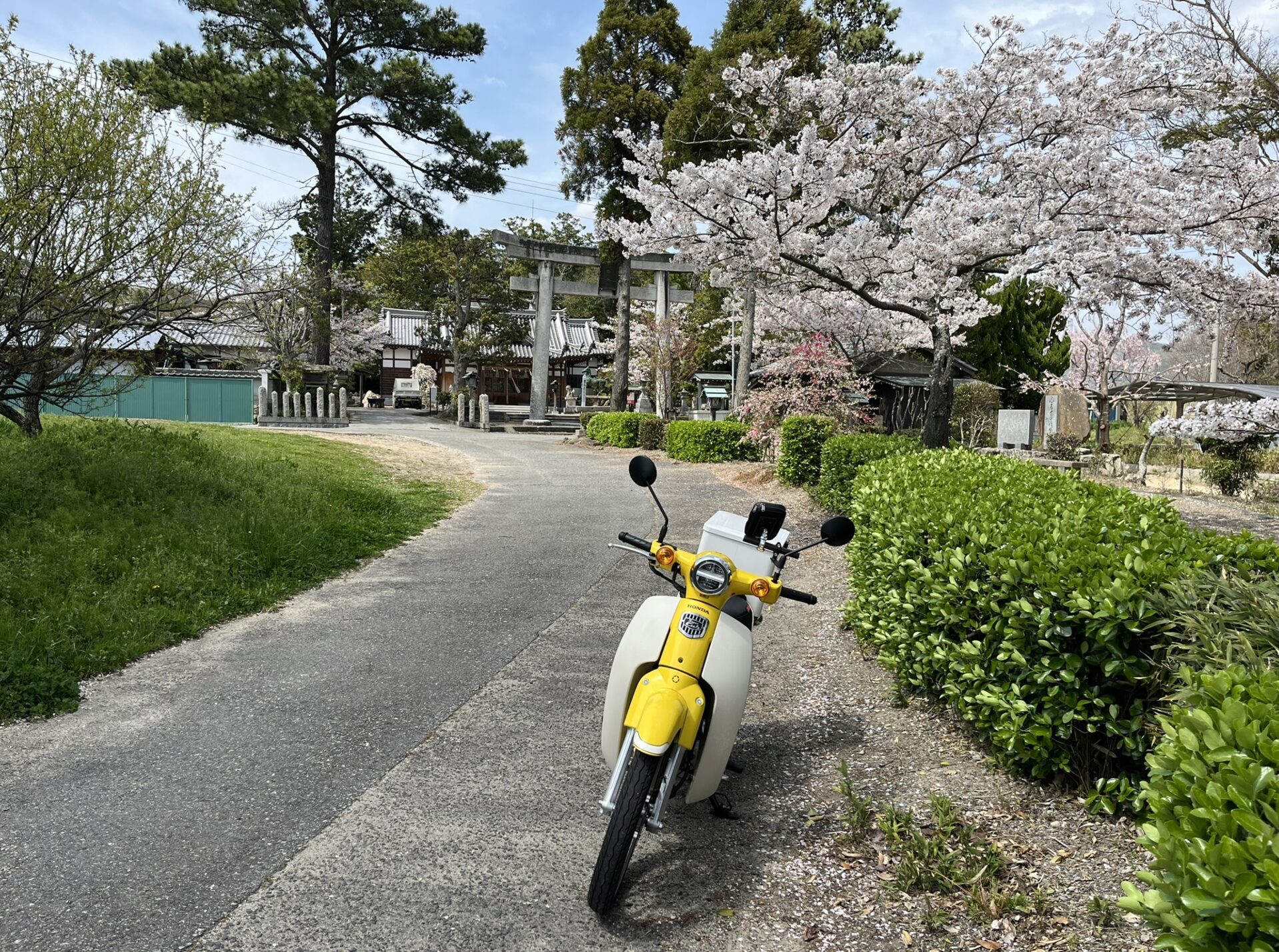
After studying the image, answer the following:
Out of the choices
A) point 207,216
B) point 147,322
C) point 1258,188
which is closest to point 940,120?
point 1258,188

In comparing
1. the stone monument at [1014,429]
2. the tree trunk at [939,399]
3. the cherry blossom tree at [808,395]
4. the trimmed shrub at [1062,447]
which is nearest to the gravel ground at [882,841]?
the tree trunk at [939,399]

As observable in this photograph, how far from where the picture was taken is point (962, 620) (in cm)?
385

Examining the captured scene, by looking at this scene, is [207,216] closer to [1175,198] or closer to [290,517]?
[290,517]

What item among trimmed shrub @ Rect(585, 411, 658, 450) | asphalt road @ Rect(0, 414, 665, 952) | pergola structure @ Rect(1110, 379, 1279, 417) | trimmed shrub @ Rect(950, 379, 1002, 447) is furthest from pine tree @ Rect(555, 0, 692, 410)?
asphalt road @ Rect(0, 414, 665, 952)

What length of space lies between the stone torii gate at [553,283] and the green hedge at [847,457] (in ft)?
53.8

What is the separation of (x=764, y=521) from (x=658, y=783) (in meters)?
1.04

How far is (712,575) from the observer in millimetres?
3062

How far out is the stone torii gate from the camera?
1061 inches

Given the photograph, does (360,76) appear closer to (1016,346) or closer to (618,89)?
→ (618,89)

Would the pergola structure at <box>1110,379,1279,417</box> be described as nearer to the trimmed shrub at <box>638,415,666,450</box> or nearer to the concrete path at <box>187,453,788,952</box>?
the trimmed shrub at <box>638,415,666,450</box>

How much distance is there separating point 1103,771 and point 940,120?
10175mm

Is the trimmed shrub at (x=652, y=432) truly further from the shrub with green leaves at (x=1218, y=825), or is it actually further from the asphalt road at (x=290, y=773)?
the shrub with green leaves at (x=1218, y=825)

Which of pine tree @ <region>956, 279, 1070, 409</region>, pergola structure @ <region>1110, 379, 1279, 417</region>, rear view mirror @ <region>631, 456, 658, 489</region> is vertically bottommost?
rear view mirror @ <region>631, 456, 658, 489</region>

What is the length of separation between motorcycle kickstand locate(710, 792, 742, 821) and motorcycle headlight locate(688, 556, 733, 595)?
0.98 metres
